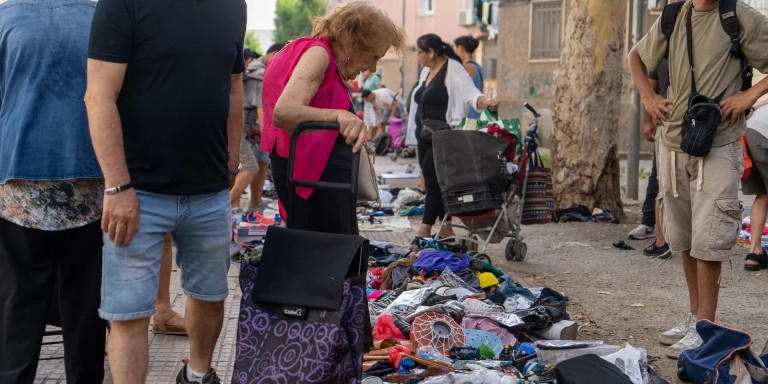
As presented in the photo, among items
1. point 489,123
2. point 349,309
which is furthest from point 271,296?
point 489,123

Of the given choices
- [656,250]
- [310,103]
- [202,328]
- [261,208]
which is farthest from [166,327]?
[261,208]

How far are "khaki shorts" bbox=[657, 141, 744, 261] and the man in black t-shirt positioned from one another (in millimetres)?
2830

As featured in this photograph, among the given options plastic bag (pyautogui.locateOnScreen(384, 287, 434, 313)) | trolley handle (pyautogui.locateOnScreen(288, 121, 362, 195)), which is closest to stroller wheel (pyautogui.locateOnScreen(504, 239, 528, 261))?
plastic bag (pyautogui.locateOnScreen(384, 287, 434, 313))

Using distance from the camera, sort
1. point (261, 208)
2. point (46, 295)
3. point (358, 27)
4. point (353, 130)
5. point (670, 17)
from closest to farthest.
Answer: point (353, 130) → point (46, 295) → point (358, 27) → point (670, 17) → point (261, 208)

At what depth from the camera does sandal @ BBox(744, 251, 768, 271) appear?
7.62 metres

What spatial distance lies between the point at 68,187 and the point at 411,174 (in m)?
10.9

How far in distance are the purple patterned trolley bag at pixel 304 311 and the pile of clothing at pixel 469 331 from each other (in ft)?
3.60

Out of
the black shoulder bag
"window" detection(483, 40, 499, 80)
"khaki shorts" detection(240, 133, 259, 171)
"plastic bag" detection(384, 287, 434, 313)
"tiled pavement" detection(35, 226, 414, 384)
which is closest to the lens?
"tiled pavement" detection(35, 226, 414, 384)

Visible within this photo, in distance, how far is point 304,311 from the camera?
343 centimetres

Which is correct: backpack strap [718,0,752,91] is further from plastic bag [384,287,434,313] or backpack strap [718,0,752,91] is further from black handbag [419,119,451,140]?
black handbag [419,119,451,140]

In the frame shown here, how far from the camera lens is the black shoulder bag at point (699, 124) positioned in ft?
16.9

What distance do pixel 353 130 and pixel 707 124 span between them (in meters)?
2.42

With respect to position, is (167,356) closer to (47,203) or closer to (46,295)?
(46,295)

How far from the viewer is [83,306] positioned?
3918 mm
